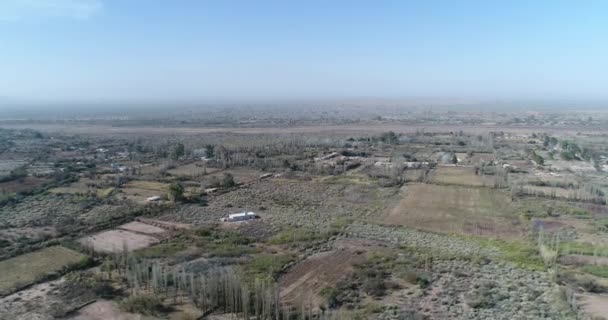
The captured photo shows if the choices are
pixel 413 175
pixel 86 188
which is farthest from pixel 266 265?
pixel 413 175

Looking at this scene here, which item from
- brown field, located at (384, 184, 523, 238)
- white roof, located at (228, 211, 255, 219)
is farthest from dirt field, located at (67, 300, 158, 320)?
brown field, located at (384, 184, 523, 238)

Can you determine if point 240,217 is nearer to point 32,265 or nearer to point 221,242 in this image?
point 221,242

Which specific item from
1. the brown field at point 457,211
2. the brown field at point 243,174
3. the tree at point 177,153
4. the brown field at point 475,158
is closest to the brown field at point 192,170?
the brown field at point 243,174

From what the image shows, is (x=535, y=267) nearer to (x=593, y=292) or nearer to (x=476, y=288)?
(x=593, y=292)

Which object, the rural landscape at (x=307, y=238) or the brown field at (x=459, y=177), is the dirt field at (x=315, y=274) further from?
the brown field at (x=459, y=177)

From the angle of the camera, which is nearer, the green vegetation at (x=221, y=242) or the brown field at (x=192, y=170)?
the green vegetation at (x=221, y=242)

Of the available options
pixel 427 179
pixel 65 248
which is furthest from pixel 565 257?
pixel 65 248
